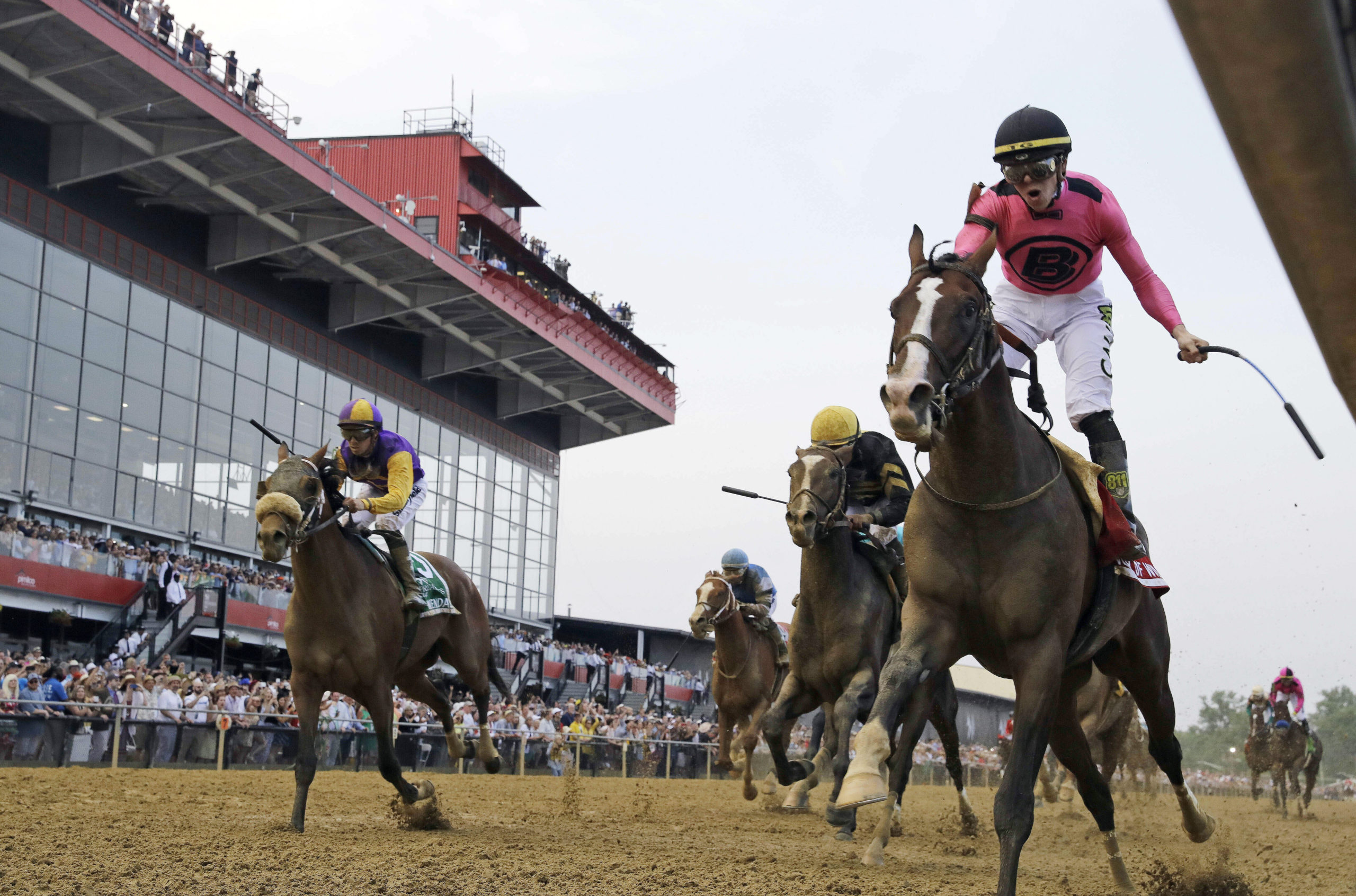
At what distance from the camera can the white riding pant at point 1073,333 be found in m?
6.40

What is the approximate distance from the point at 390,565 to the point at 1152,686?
233 inches

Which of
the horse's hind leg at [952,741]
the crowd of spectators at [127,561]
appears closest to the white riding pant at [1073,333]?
the horse's hind leg at [952,741]

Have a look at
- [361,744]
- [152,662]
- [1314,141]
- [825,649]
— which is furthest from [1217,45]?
[152,662]

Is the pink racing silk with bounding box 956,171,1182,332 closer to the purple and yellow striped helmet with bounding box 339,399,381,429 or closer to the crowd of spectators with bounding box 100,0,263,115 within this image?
the purple and yellow striped helmet with bounding box 339,399,381,429

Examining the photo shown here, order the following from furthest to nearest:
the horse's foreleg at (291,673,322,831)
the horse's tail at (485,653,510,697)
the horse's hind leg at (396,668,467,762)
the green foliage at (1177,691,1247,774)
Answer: the green foliage at (1177,691,1247,774), the horse's tail at (485,653,510,697), the horse's hind leg at (396,668,467,762), the horse's foreleg at (291,673,322,831)

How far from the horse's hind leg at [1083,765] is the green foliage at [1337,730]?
60.9m

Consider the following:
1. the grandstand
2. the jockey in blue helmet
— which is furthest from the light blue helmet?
the grandstand

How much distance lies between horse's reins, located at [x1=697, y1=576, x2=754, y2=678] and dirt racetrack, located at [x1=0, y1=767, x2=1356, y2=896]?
150 centimetres

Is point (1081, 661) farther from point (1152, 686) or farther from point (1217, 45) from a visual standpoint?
point (1217, 45)

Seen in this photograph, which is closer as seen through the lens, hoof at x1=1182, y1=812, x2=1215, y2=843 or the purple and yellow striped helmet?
hoof at x1=1182, y1=812, x2=1215, y2=843

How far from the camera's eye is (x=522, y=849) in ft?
25.0

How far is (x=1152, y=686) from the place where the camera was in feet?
21.7

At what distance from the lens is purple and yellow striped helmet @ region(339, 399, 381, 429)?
1006 cm

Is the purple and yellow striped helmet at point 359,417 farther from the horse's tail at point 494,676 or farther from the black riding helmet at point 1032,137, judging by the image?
A: the black riding helmet at point 1032,137
